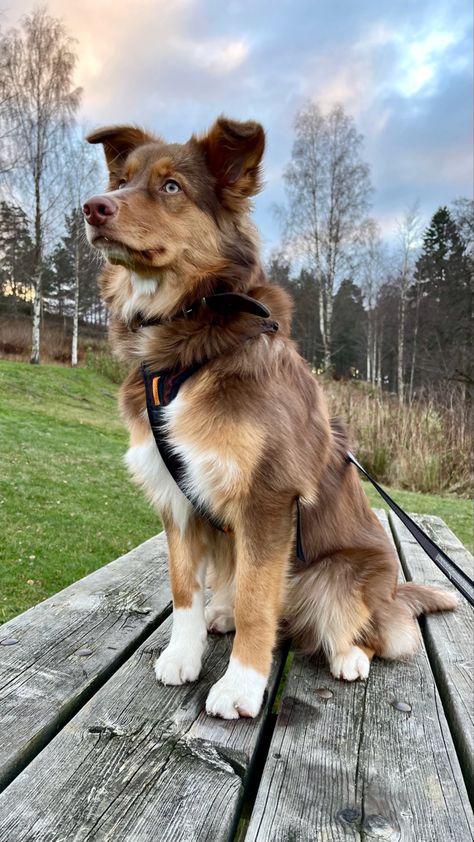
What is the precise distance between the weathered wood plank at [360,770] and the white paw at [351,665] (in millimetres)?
39

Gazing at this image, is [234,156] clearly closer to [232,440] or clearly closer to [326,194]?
[232,440]

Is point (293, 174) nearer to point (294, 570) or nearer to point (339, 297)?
point (339, 297)

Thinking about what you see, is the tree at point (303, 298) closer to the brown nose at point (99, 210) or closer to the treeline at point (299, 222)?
the treeline at point (299, 222)

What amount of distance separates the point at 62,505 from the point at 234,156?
4.73m

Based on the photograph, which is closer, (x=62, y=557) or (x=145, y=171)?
(x=145, y=171)

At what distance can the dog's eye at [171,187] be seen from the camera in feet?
7.10

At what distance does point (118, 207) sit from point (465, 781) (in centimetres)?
202

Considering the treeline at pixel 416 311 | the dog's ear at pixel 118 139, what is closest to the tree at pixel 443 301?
the treeline at pixel 416 311

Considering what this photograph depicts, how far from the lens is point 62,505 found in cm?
610

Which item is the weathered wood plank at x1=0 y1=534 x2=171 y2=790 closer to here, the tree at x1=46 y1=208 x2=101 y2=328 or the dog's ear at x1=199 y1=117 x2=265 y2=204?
the dog's ear at x1=199 y1=117 x2=265 y2=204

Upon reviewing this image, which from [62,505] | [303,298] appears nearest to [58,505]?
[62,505]

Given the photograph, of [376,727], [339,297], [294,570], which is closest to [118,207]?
[294,570]

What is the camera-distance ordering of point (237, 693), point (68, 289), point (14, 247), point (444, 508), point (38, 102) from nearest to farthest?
point (237, 693) → point (444, 508) → point (38, 102) → point (14, 247) → point (68, 289)

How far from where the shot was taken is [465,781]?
1414 mm
